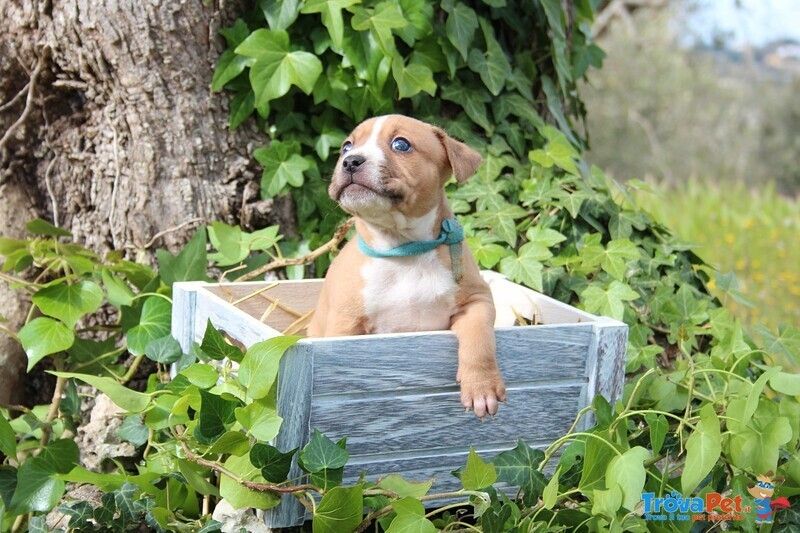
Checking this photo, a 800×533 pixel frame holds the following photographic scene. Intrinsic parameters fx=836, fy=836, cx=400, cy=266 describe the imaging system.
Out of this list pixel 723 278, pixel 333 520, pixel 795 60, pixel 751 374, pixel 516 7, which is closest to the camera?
pixel 333 520

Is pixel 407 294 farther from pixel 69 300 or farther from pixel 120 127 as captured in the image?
pixel 120 127

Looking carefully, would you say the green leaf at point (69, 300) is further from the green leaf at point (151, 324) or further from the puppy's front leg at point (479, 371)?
the puppy's front leg at point (479, 371)

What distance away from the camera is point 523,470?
80.7 inches

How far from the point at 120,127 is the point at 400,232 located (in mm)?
1351

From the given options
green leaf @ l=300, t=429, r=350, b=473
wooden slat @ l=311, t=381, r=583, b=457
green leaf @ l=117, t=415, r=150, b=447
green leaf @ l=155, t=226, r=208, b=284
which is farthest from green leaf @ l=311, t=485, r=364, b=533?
green leaf @ l=155, t=226, r=208, b=284

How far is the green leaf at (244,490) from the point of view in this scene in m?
1.93

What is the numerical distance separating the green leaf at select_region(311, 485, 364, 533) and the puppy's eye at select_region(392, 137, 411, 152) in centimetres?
87

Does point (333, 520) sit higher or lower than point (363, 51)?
lower

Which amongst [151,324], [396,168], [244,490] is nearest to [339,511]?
[244,490]

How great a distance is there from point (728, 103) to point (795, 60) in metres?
2.35

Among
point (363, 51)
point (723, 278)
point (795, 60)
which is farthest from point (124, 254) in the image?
point (795, 60)

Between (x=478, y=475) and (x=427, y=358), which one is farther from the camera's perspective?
(x=427, y=358)

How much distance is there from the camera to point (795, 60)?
54.6 feet

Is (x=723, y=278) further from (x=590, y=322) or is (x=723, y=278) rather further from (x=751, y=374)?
(x=590, y=322)
